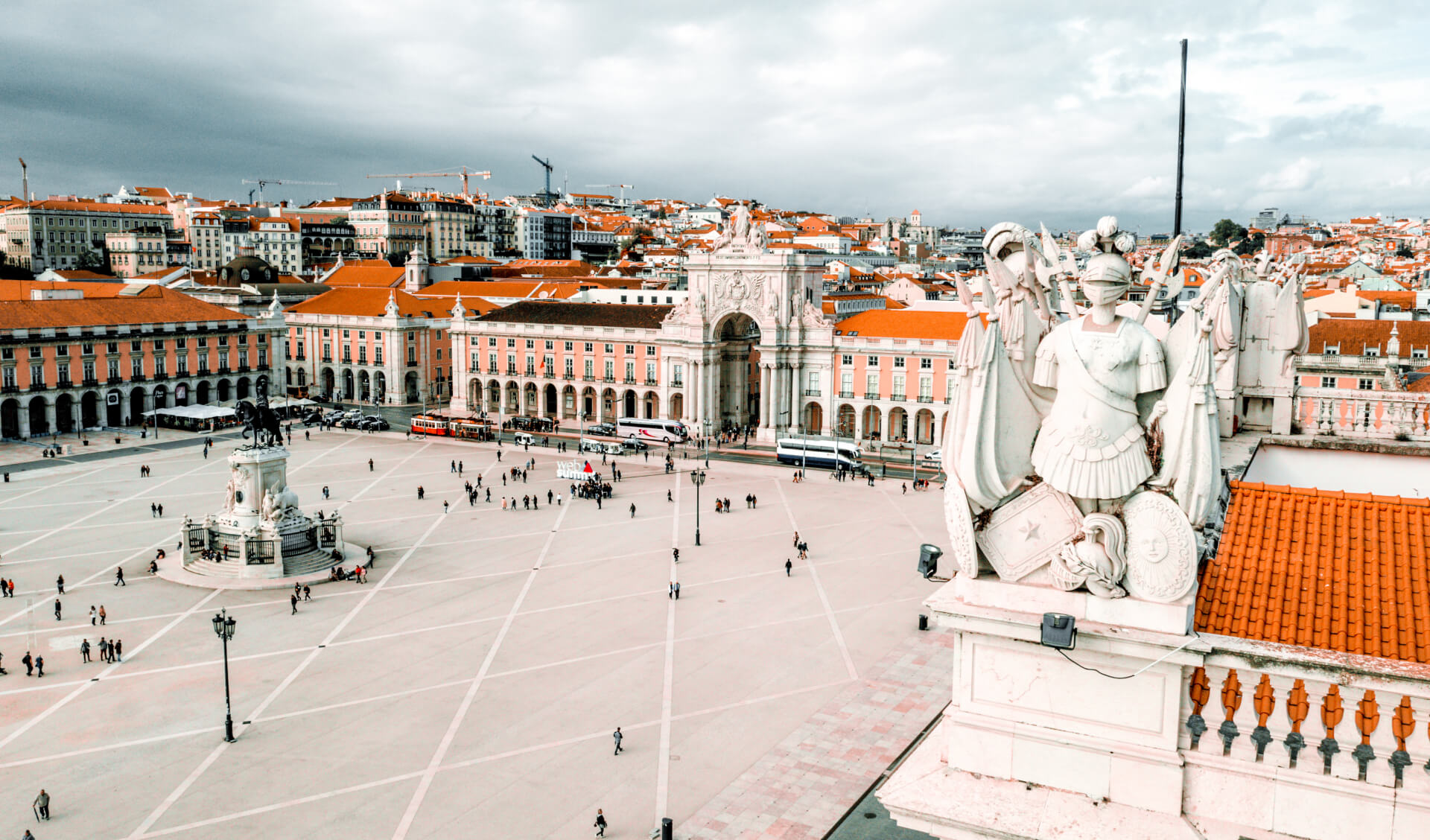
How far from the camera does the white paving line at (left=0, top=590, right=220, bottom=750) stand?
92.2 ft

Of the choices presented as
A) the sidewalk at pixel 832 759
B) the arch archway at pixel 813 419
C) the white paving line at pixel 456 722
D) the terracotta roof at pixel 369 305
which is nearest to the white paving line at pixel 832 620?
the sidewalk at pixel 832 759

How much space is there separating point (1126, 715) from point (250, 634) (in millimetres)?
33769

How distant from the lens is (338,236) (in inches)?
7495

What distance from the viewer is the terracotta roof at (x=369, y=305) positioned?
103 meters

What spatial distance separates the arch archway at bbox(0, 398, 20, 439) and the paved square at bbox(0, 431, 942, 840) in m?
25.9

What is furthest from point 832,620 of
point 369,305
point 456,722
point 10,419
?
point 369,305

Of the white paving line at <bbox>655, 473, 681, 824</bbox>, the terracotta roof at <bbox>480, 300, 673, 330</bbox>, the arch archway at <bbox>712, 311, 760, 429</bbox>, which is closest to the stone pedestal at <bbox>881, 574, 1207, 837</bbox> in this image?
the white paving line at <bbox>655, 473, 681, 824</bbox>

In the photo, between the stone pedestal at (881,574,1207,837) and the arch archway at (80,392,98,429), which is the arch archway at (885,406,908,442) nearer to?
the arch archway at (80,392,98,429)

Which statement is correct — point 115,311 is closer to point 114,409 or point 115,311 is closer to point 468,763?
point 114,409

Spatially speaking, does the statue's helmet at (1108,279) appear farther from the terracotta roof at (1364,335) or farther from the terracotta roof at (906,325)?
the terracotta roof at (906,325)

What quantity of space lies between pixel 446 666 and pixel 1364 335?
184 feet

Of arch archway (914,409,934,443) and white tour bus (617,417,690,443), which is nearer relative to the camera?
arch archway (914,409,934,443)

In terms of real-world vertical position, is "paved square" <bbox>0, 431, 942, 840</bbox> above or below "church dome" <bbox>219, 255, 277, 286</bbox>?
below

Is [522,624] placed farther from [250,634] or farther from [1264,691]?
[1264,691]
